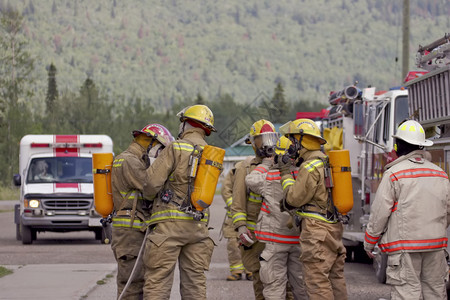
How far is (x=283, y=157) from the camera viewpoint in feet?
28.1

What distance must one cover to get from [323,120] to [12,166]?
42.3m

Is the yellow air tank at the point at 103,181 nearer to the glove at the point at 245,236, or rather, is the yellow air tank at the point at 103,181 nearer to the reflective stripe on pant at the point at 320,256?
the glove at the point at 245,236

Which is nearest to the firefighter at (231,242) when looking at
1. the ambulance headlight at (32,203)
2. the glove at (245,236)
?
the glove at (245,236)

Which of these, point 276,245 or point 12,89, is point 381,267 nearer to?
point 276,245

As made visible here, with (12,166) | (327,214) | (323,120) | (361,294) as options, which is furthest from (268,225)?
(12,166)

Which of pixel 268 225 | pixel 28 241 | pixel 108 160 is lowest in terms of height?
pixel 28 241

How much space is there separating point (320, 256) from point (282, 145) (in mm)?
1632

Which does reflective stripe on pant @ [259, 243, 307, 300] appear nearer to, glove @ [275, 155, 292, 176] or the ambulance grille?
glove @ [275, 155, 292, 176]

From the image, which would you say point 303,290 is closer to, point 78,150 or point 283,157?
point 283,157

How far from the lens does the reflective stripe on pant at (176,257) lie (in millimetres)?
7938

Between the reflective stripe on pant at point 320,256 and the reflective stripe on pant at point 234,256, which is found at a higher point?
the reflective stripe on pant at point 320,256

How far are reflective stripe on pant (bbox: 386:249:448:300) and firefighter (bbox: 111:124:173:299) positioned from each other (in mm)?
2473

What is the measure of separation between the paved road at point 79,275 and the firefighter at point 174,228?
3298 millimetres

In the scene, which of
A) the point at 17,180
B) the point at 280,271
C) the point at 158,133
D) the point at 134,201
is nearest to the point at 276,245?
the point at 280,271
